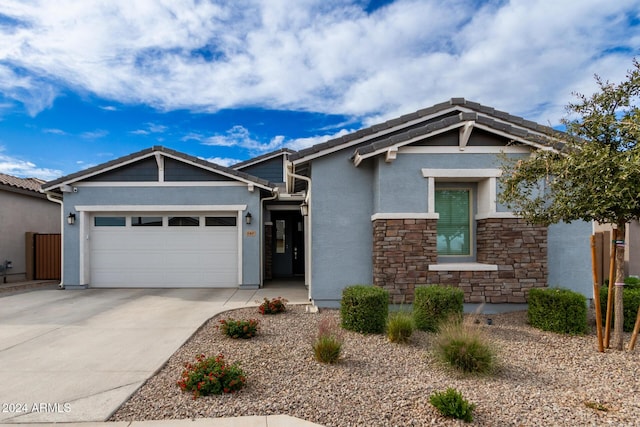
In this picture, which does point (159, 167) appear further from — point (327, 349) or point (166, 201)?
point (327, 349)

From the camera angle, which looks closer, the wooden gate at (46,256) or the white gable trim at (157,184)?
the white gable trim at (157,184)

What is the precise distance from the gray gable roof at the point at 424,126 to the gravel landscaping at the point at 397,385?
3.94 m

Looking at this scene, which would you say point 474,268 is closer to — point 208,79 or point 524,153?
A: point 524,153

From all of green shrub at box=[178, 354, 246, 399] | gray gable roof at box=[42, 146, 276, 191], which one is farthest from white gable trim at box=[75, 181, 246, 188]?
green shrub at box=[178, 354, 246, 399]

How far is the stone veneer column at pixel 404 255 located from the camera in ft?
23.8

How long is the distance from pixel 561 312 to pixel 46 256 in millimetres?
15839

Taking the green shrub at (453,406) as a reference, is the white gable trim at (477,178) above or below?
above

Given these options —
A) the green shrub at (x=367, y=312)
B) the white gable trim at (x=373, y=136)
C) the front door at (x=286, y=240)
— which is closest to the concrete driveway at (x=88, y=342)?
the green shrub at (x=367, y=312)

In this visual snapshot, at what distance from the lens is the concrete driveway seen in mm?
3615

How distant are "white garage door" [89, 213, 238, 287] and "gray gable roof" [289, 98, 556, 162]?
4.78 m

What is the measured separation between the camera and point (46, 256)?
506 inches

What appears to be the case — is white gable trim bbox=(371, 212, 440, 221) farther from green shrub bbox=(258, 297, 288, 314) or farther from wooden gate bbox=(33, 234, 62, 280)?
wooden gate bbox=(33, 234, 62, 280)

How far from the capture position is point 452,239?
7.79 metres

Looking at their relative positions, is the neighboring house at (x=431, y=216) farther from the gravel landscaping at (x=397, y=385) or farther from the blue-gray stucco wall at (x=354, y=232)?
the gravel landscaping at (x=397, y=385)
